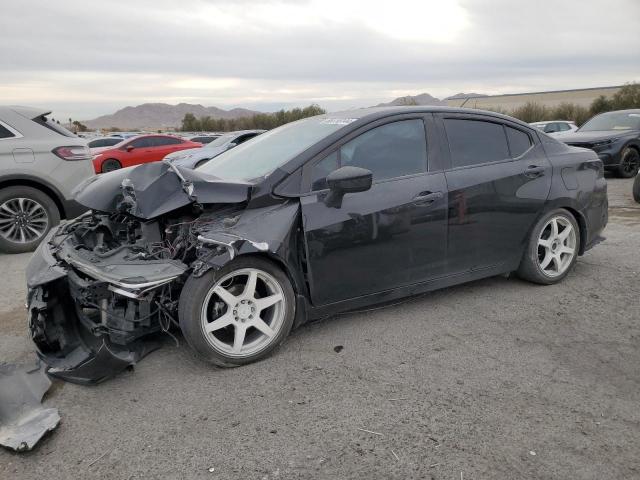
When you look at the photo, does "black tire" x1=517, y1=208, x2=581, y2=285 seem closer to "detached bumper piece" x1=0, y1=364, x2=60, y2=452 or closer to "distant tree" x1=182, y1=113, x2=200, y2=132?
"detached bumper piece" x1=0, y1=364, x2=60, y2=452

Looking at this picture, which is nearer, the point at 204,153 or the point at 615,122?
the point at 204,153

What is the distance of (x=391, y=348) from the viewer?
3547mm

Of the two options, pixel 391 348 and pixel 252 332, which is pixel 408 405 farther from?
pixel 252 332

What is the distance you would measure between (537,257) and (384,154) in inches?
69.6

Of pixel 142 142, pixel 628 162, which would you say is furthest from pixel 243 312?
pixel 142 142

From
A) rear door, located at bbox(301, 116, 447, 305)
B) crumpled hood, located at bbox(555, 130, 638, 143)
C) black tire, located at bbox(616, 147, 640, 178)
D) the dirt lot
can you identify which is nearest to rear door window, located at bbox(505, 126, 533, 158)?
rear door, located at bbox(301, 116, 447, 305)

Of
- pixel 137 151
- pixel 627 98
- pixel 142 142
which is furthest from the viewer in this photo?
pixel 627 98

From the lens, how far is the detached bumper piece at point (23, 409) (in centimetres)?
256

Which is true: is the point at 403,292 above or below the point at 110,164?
above

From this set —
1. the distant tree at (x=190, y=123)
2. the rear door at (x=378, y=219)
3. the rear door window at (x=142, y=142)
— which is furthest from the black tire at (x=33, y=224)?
the distant tree at (x=190, y=123)

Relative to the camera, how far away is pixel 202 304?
314 cm

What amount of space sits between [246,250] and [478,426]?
1.62m

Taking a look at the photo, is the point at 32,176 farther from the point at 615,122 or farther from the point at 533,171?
the point at 615,122

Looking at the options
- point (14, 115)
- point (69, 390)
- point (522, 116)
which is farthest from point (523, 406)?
A: point (522, 116)
